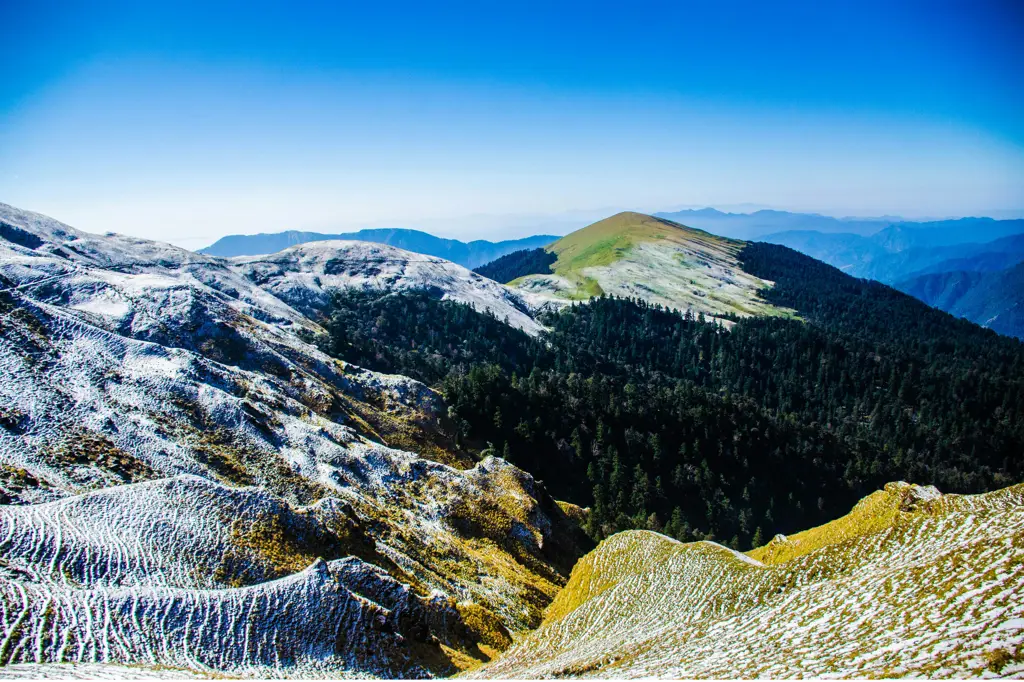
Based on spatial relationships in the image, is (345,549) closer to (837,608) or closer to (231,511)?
(231,511)

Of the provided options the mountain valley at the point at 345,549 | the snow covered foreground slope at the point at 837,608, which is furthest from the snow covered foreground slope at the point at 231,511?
the snow covered foreground slope at the point at 837,608

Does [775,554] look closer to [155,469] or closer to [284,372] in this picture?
[155,469]

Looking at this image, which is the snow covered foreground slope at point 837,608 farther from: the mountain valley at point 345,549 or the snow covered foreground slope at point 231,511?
the snow covered foreground slope at point 231,511

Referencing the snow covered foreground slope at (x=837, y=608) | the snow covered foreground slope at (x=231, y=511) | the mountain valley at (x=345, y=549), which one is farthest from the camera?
the snow covered foreground slope at (x=231, y=511)

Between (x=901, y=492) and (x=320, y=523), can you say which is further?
(x=320, y=523)

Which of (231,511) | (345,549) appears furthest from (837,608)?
(231,511)

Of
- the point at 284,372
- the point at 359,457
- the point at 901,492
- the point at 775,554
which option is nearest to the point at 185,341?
the point at 284,372
